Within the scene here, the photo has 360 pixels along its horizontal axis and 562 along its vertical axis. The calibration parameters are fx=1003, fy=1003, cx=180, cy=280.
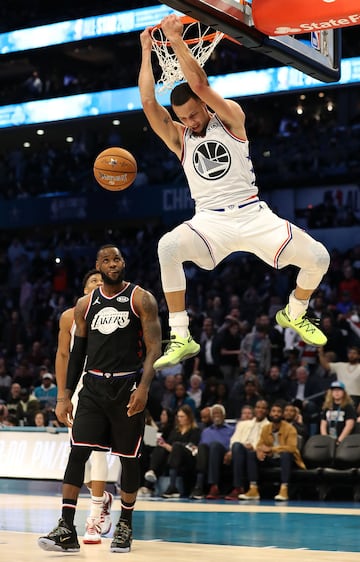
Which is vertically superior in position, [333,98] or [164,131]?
[333,98]

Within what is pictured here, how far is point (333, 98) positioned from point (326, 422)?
43.2 feet

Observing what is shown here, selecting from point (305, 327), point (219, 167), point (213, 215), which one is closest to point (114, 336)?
point (305, 327)

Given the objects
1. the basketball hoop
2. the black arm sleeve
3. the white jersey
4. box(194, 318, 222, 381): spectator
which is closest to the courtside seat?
box(194, 318, 222, 381): spectator

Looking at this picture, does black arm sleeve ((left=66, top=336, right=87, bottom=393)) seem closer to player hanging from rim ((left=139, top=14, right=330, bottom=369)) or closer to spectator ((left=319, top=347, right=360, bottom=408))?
player hanging from rim ((left=139, top=14, right=330, bottom=369))

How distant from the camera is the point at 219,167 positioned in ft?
21.5

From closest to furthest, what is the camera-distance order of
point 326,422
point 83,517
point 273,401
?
point 83,517 < point 326,422 < point 273,401

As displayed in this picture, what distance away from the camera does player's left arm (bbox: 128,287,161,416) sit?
803 cm

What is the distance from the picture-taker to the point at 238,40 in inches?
265

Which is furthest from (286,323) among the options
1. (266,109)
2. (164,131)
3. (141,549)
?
(266,109)

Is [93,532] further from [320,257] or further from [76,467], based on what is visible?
[320,257]

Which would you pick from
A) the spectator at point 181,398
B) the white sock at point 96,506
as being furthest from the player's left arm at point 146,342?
the spectator at point 181,398

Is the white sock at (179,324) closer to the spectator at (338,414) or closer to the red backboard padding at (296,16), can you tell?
the red backboard padding at (296,16)

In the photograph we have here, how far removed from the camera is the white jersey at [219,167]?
6531mm

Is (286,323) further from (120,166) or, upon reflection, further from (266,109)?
(266,109)
